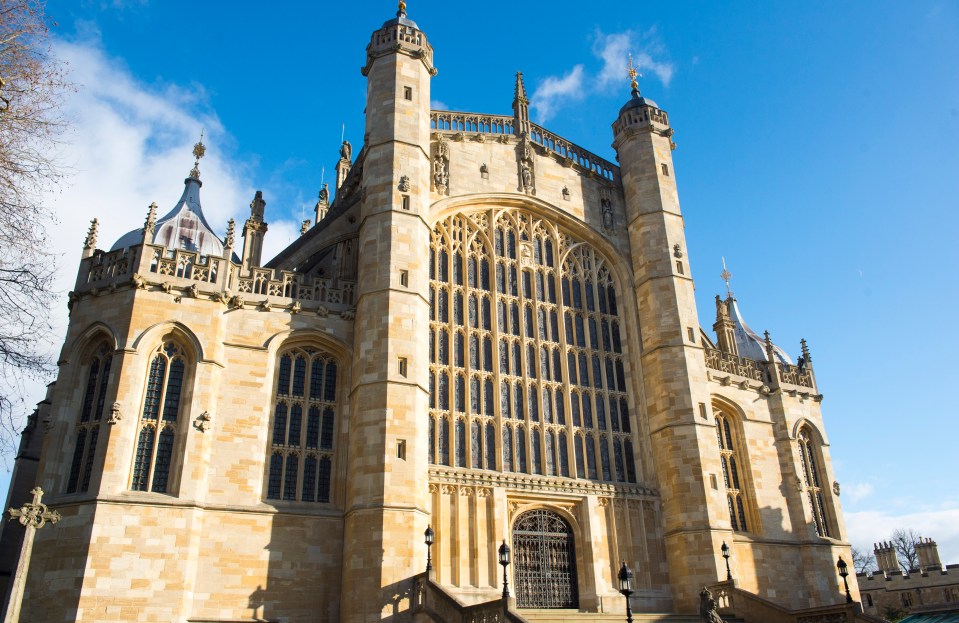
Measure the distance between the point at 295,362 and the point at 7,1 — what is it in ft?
40.8

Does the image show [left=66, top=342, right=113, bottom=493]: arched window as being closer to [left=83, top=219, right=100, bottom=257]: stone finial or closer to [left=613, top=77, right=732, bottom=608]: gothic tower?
[left=83, top=219, right=100, bottom=257]: stone finial

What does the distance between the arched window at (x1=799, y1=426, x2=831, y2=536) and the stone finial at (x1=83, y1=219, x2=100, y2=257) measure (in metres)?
24.2

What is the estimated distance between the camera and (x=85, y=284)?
67.1 feet

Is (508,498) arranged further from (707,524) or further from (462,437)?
(707,524)

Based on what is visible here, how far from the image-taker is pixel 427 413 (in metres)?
21.0

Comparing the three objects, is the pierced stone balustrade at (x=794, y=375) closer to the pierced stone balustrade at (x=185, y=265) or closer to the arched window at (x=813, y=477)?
the arched window at (x=813, y=477)

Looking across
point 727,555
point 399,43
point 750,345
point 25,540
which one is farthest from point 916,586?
point 25,540

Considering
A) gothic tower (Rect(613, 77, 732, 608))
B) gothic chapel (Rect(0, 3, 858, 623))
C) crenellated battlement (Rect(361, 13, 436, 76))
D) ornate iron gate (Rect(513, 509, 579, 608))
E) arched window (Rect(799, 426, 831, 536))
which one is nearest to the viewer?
gothic chapel (Rect(0, 3, 858, 623))

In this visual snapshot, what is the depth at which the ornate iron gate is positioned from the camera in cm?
2108

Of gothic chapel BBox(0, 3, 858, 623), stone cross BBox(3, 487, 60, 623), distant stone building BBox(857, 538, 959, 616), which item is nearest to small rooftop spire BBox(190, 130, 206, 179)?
gothic chapel BBox(0, 3, 858, 623)

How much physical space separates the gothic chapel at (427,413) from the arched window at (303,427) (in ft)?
0.25

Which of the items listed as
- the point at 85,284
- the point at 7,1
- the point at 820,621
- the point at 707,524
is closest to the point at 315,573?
the point at 85,284

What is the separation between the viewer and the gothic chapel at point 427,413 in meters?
18.1

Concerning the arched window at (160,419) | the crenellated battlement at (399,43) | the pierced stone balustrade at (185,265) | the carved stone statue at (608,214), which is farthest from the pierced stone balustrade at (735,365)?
the arched window at (160,419)
